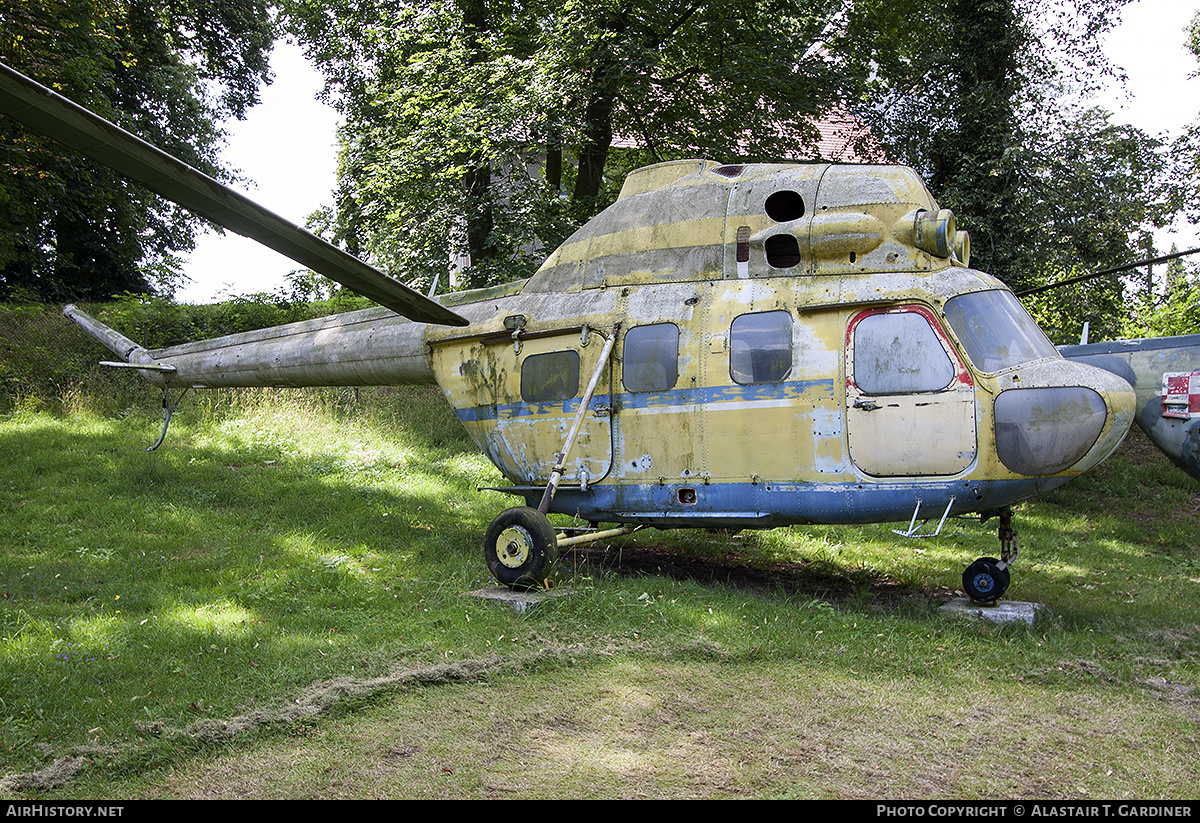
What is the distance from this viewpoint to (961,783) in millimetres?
3605

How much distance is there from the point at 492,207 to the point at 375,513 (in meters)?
6.49

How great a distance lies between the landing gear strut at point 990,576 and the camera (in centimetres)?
611

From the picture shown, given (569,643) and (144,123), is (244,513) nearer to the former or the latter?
(569,643)

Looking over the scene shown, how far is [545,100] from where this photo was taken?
1226 centimetres

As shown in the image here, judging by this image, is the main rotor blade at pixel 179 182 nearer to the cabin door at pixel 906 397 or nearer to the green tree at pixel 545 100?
the cabin door at pixel 906 397

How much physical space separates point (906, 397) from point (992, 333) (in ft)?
2.74

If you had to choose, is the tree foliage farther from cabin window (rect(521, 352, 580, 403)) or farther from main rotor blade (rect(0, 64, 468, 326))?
cabin window (rect(521, 352, 580, 403))

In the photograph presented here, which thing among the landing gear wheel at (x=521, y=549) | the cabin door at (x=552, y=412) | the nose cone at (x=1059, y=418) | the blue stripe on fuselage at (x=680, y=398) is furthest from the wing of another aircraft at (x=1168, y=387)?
the landing gear wheel at (x=521, y=549)

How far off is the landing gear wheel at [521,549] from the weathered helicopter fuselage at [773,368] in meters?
0.72

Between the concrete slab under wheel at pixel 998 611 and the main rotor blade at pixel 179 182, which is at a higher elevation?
the main rotor blade at pixel 179 182

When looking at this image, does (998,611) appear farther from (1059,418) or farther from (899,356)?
(899,356)

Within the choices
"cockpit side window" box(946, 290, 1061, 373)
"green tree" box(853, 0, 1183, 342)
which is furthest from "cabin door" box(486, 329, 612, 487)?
"green tree" box(853, 0, 1183, 342)

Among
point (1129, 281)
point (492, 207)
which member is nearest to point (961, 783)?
point (492, 207)

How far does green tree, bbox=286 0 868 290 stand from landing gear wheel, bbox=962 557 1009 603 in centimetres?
881
